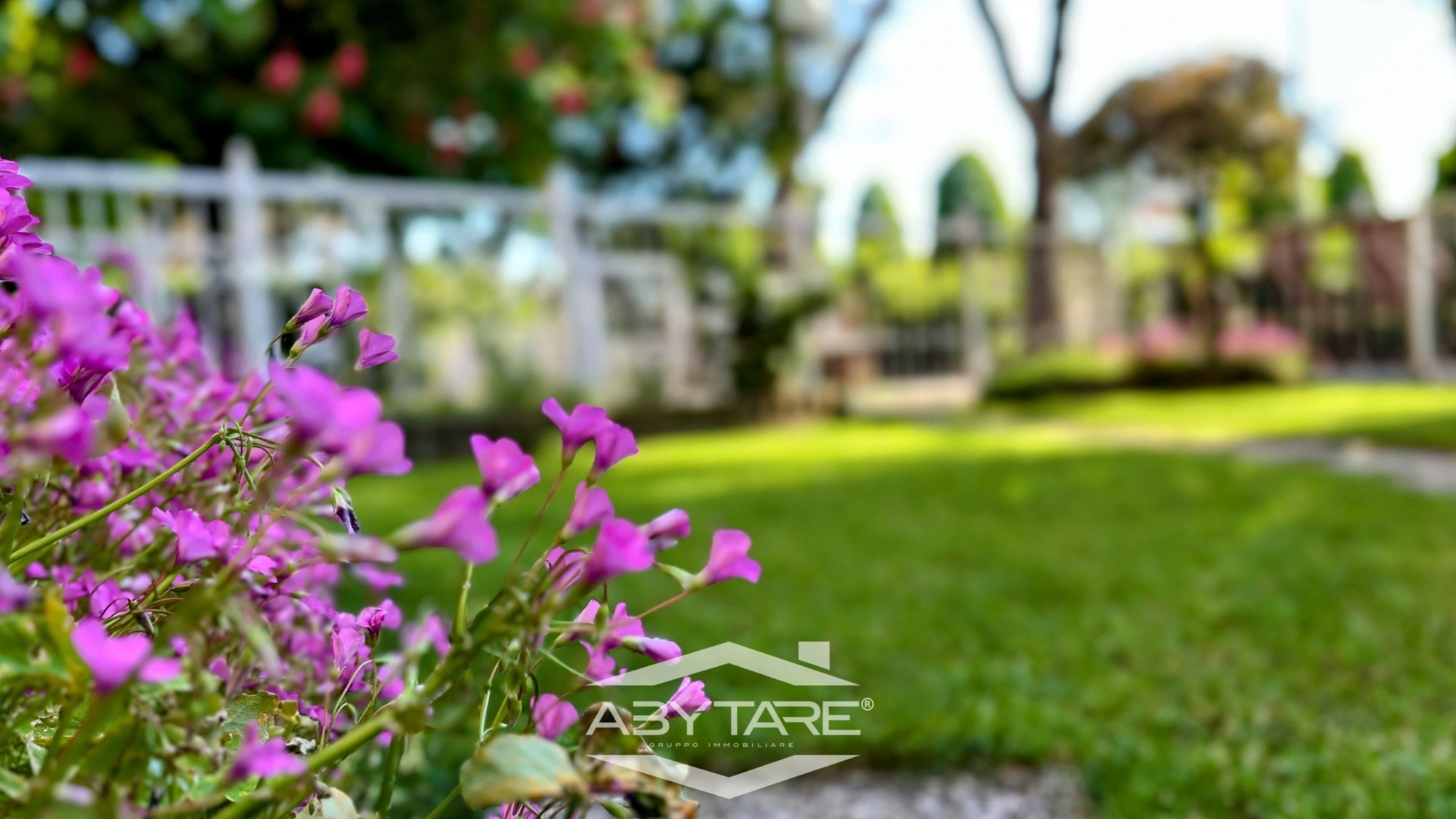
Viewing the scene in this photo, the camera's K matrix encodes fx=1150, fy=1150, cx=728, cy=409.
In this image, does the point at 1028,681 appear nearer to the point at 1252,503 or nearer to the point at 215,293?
the point at 1252,503

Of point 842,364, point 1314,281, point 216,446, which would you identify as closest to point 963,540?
point 216,446

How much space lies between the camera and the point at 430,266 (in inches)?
279

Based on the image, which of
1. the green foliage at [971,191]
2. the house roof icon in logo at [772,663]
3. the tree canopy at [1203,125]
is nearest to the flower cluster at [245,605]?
the house roof icon in logo at [772,663]

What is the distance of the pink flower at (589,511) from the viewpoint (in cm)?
47

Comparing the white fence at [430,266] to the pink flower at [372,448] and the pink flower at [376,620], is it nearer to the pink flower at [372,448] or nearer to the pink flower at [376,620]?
the pink flower at [376,620]

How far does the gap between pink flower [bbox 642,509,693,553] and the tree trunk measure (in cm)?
1124

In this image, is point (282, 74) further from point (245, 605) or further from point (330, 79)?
point (245, 605)

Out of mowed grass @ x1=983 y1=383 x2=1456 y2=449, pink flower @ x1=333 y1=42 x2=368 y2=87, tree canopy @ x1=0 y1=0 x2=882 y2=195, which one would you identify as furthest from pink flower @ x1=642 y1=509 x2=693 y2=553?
pink flower @ x1=333 y1=42 x2=368 y2=87

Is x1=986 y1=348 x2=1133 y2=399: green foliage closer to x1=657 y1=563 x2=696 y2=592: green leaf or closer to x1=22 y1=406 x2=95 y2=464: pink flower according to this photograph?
x1=657 y1=563 x2=696 y2=592: green leaf

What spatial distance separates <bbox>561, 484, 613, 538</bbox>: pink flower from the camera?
47 cm

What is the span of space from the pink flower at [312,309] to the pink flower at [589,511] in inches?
8.8

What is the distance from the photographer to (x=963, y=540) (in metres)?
3.79

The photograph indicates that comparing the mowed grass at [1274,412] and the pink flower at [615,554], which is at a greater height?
the pink flower at [615,554]

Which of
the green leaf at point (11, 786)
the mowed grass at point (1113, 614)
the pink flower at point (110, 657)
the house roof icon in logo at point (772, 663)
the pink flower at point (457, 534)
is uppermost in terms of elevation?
the pink flower at point (457, 534)
